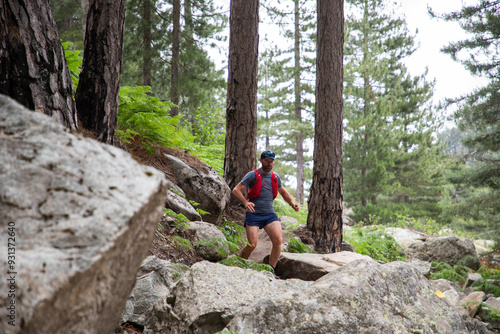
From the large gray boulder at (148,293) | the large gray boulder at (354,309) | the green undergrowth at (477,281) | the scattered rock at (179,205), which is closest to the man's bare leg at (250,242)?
the scattered rock at (179,205)

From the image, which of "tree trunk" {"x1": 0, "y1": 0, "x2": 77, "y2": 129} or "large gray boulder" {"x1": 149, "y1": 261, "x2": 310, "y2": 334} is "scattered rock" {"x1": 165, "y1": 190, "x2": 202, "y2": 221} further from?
"tree trunk" {"x1": 0, "y1": 0, "x2": 77, "y2": 129}

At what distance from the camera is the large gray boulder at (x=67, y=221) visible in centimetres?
106

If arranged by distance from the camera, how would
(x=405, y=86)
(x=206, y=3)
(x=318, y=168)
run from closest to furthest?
(x=318, y=168) → (x=206, y=3) → (x=405, y=86)

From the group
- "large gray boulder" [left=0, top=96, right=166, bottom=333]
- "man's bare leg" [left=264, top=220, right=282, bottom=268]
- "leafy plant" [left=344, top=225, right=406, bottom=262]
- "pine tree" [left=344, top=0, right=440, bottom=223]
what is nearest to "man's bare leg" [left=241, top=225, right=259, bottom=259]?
"man's bare leg" [left=264, top=220, right=282, bottom=268]

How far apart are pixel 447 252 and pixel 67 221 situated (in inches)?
489

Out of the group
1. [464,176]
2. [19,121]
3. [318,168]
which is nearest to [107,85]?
[19,121]

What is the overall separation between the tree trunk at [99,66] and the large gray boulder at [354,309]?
8.46 ft

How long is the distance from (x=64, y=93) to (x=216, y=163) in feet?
19.8

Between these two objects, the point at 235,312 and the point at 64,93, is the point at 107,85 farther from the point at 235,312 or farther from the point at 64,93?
the point at 235,312

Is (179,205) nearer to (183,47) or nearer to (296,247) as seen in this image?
(296,247)

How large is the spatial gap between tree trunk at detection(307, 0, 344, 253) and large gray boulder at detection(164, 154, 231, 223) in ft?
7.34

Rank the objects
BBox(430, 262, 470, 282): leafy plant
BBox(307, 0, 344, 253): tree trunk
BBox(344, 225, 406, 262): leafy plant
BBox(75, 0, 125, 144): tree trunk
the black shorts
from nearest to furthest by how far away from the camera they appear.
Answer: BBox(75, 0, 125, 144): tree trunk → the black shorts → BBox(307, 0, 344, 253): tree trunk → BBox(430, 262, 470, 282): leafy plant → BBox(344, 225, 406, 262): leafy plant

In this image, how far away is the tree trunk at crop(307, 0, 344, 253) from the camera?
759 cm

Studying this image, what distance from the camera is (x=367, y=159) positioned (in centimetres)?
2095
